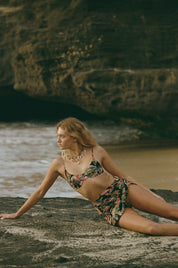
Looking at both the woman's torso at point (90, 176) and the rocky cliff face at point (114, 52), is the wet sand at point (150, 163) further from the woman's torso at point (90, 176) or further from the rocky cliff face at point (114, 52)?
the woman's torso at point (90, 176)

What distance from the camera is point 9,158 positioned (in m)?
7.83

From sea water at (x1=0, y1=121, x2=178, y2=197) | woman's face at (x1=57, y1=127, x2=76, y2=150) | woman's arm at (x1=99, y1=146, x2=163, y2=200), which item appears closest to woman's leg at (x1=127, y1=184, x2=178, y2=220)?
woman's arm at (x1=99, y1=146, x2=163, y2=200)

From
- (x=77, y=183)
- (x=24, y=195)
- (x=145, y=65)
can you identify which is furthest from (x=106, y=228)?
(x=145, y=65)

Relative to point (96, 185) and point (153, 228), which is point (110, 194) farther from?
point (153, 228)

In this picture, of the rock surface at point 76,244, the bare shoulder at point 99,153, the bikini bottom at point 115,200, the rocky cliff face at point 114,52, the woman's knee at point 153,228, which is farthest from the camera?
the rocky cliff face at point 114,52

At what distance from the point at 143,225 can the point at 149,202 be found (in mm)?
185

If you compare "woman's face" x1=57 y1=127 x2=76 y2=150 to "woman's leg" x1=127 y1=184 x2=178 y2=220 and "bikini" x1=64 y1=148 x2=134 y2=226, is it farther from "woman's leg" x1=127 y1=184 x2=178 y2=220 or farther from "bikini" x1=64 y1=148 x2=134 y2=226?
"woman's leg" x1=127 y1=184 x2=178 y2=220

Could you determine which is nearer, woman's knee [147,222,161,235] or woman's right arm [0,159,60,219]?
woman's knee [147,222,161,235]

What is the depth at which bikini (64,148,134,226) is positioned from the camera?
3055 mm

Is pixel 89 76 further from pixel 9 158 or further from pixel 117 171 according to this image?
pixel 117 171

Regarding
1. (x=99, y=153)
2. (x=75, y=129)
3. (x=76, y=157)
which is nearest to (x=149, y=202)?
(x=99, y=153)

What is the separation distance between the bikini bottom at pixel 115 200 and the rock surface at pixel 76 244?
148mm

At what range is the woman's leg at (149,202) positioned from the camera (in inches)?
120

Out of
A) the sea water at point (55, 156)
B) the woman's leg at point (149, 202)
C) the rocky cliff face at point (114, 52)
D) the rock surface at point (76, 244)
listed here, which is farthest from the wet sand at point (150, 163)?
the woman's leg at point (149, 202)
